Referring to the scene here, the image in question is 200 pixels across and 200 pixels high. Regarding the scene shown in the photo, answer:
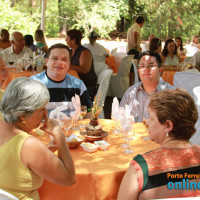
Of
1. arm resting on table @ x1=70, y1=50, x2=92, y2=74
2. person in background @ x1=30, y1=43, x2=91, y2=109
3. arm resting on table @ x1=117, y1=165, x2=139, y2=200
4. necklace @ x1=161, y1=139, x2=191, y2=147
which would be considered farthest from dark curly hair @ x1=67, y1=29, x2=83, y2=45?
arm resting on table @ x1=117, y1=165, x2=139, y2=200

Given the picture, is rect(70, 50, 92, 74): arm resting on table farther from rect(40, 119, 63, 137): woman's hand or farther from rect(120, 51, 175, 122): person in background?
rect(40, 119, 63, 137): woman's hand

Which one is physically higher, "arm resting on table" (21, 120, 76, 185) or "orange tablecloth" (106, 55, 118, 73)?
"orange tablecloth" (106, 55, 118, 73)

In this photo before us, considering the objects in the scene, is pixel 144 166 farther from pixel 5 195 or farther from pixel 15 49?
pixel 15 49

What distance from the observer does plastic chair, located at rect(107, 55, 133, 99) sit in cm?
632

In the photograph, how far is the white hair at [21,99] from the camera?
4.42ft

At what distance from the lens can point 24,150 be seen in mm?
1310

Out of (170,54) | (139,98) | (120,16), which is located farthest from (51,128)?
(120,16)

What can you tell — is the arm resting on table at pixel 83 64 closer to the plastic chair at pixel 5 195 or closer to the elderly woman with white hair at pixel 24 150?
the elderly woman with white hair at pixel 24 150

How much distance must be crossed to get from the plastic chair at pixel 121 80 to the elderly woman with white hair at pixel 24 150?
499 centimetres

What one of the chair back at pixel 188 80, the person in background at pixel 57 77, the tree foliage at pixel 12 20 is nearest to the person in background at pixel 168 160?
the person in background at pixel 57 77

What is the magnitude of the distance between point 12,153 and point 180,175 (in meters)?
0.81

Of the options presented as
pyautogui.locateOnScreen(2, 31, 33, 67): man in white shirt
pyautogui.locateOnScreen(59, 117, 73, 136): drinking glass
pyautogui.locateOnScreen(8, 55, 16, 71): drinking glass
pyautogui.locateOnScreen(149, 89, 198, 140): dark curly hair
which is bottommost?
pyautogui.locateOnScreen(59, 117, 73, 136): drinking glass

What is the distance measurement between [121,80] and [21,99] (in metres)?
5.32

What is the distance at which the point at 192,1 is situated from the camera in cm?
2180
